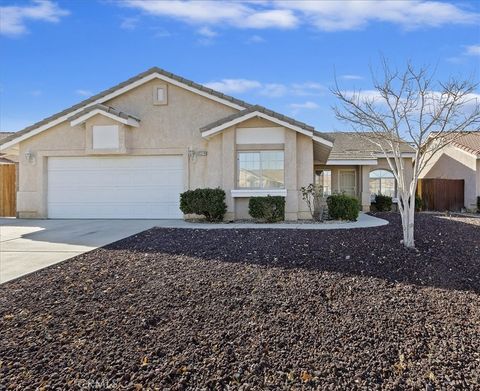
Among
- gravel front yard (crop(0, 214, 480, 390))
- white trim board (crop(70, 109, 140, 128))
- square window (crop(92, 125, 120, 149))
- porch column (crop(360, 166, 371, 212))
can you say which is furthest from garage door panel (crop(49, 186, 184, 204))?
porch column (crop(360, 166, 371, 212))

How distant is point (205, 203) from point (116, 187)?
4099 mm

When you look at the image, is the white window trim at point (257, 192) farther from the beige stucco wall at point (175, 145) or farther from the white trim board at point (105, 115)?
the white trim board at point (105, 115)

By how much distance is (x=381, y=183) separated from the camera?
22375mm

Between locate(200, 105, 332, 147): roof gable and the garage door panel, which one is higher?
locate(200, 105, 332, 147): roof gable

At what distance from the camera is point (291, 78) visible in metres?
14.0

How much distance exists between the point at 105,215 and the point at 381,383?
12.9m

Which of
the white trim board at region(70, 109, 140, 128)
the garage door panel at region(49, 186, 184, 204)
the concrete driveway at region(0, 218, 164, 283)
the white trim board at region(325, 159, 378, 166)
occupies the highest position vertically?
the white trim board at region(70, 109, 140, 128)

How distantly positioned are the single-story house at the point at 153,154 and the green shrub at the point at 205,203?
0.69 m

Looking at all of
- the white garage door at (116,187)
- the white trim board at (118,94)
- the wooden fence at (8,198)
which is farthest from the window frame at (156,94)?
the wooden fence at (8,198)

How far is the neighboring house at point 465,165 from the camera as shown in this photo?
2141cm

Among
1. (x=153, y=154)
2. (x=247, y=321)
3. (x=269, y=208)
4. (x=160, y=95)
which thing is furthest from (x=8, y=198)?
(x=247, y=321)

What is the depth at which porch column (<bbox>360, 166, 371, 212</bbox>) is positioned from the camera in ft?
66.9

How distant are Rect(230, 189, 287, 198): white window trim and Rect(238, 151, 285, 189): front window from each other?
0.85 feet

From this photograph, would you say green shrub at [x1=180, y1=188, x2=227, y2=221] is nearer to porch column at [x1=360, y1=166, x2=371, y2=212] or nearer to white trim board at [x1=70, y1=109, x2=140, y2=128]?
white trim board at [x1=70, y1=109, x2=140, y2=128]
